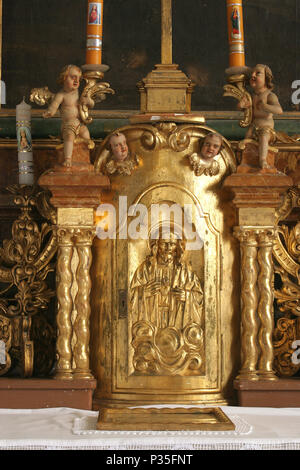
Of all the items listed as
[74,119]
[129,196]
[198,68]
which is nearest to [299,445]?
[129,196]

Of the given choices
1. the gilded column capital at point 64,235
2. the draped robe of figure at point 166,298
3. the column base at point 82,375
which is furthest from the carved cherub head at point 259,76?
the column base at point 82,375

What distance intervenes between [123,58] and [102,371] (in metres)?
3.66

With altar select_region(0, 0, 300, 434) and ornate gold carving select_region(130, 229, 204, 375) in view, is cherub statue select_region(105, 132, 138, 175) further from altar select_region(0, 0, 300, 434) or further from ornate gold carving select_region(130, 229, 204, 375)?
ornate gold carving select_region(130, 229, 204, 375)

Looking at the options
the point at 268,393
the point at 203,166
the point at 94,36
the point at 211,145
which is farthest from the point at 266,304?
the point at 94,36

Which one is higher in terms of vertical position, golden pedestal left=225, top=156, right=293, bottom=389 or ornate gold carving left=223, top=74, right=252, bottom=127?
ornate gold carving left=223, top=74, right=252, bottom=127

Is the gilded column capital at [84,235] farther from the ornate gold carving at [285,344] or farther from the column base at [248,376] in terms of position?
the ornate gold carving at [285,344]

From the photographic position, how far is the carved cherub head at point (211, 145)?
22.8 feet

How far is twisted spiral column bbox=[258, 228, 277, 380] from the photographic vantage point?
6930mm

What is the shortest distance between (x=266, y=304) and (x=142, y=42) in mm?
3540

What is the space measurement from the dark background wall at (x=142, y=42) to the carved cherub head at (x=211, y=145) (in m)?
2.08

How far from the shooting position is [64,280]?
6.96 metres

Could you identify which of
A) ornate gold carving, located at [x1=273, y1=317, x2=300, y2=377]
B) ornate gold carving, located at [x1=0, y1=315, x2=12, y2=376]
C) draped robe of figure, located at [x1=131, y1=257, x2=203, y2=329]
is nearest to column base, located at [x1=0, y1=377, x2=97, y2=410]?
ornate gold carving, located at [x1=0, y1=315, x2=12, y2=376]

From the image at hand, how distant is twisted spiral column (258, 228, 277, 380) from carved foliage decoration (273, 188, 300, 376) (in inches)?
10.8

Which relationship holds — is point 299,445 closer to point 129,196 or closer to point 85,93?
point 129,196
